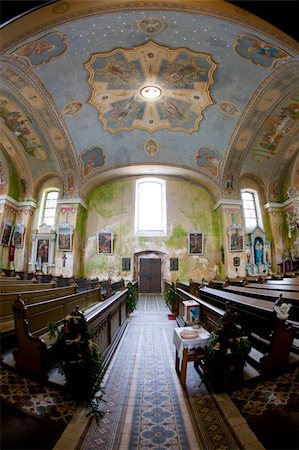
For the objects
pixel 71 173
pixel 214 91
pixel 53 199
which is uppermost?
pixel 214 91

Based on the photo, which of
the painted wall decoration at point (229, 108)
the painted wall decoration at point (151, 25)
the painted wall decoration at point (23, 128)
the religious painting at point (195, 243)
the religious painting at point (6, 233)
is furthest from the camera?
the religious painting at point (195, 243)

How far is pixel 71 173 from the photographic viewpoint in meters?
14.9

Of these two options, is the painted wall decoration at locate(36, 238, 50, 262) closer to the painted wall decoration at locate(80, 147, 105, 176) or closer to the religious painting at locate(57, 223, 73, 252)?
the religious painting at locate(57, 223, 73, 252)

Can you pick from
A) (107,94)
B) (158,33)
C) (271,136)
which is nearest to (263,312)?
(158,33)

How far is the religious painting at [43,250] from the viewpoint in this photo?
573 inches

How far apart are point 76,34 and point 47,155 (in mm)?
7170

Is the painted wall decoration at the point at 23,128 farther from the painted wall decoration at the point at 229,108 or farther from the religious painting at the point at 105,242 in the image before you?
the painted wall decoration at the point at 229,108

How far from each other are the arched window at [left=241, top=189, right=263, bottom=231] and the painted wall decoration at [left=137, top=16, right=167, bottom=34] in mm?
10454

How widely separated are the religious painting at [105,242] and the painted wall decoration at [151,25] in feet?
35.0

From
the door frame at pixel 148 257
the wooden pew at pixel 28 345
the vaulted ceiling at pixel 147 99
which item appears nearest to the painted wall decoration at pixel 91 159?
the vaulted ceiling at pixel 147 99

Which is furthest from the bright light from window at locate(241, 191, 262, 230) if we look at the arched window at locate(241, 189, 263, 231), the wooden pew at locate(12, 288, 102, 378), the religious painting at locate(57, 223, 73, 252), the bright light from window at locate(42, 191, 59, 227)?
the wooden pew at locate(12, 288, 102, 378)

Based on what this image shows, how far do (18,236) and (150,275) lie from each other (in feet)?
27.1

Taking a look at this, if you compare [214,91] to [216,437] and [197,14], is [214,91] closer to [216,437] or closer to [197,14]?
[197,14]

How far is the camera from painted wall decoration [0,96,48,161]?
36.9 feet
